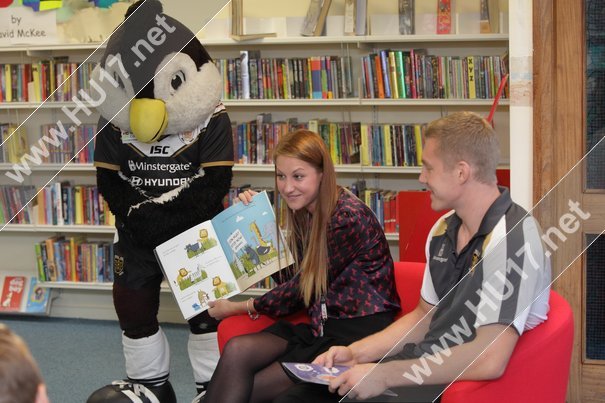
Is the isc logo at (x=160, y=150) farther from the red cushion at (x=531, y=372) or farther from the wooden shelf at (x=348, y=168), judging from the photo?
the red cushion at (x=531, y=372)

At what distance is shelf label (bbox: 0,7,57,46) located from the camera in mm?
1551

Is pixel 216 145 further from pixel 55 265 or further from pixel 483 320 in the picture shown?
pixel 55 265

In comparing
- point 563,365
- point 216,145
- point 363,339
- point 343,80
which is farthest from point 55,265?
point 563,365

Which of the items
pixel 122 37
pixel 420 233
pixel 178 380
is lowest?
pixel 178 380

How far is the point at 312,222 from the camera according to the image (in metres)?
2.64

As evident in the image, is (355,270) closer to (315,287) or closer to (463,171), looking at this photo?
(315,287)

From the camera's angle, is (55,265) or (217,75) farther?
(55,265)

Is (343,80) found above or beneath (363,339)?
above

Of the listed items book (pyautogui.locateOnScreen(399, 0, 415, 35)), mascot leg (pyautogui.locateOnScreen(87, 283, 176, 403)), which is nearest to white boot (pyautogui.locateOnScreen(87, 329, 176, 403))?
mascot leg (pyautogui.locateOnScreen(87, 283, 176, 403))

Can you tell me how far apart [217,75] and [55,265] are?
2382 mm

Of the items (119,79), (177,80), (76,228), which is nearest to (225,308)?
(177,80)

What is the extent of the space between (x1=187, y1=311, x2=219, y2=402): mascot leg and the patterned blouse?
71cm

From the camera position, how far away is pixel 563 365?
6.89 ft

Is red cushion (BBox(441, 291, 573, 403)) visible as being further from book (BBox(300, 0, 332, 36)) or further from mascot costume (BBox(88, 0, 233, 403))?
book (BBox(300, 0, 332, 36))
